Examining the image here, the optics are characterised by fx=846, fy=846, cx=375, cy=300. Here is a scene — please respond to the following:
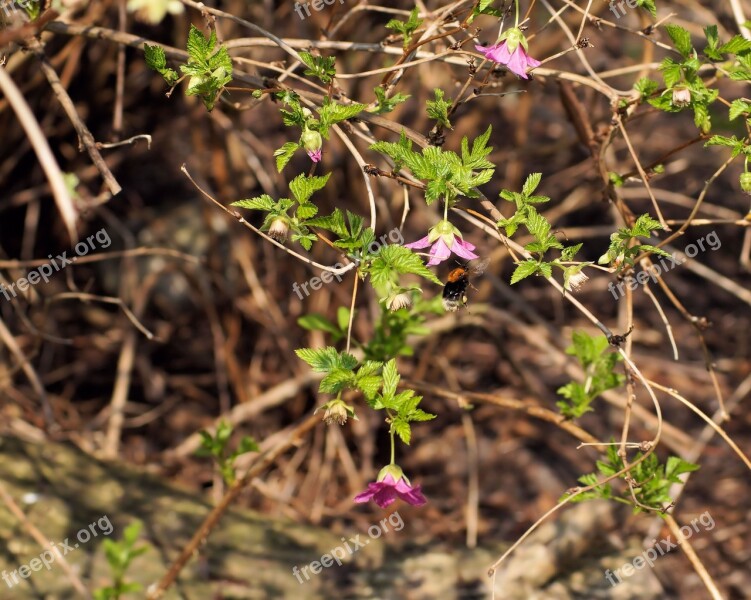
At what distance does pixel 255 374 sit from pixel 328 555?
795 millimetres

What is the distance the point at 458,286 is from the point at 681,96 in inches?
20.7

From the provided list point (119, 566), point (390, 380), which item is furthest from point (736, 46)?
point (119, 566)

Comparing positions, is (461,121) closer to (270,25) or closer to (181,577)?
(270,25)

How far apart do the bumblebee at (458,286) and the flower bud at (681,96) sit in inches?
17.3

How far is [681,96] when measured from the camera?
1467 millimetres

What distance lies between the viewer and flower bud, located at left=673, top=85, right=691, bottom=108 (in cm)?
147

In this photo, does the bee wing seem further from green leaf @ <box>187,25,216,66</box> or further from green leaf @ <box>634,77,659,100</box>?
green leaf @ <box>187,25,216,66</box>

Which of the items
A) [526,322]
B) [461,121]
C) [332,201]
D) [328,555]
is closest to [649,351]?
[526,322]

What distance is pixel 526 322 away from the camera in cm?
315

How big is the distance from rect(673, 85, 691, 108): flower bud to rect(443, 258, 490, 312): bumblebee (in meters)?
0.44

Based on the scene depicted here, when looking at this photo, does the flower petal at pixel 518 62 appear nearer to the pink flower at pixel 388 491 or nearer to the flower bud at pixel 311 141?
the flower bud at pixel 311 141

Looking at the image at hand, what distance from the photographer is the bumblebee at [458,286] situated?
5.35 ft

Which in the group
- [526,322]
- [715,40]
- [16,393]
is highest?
[715,40]

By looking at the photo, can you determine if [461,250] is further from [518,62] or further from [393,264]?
[518,62]
